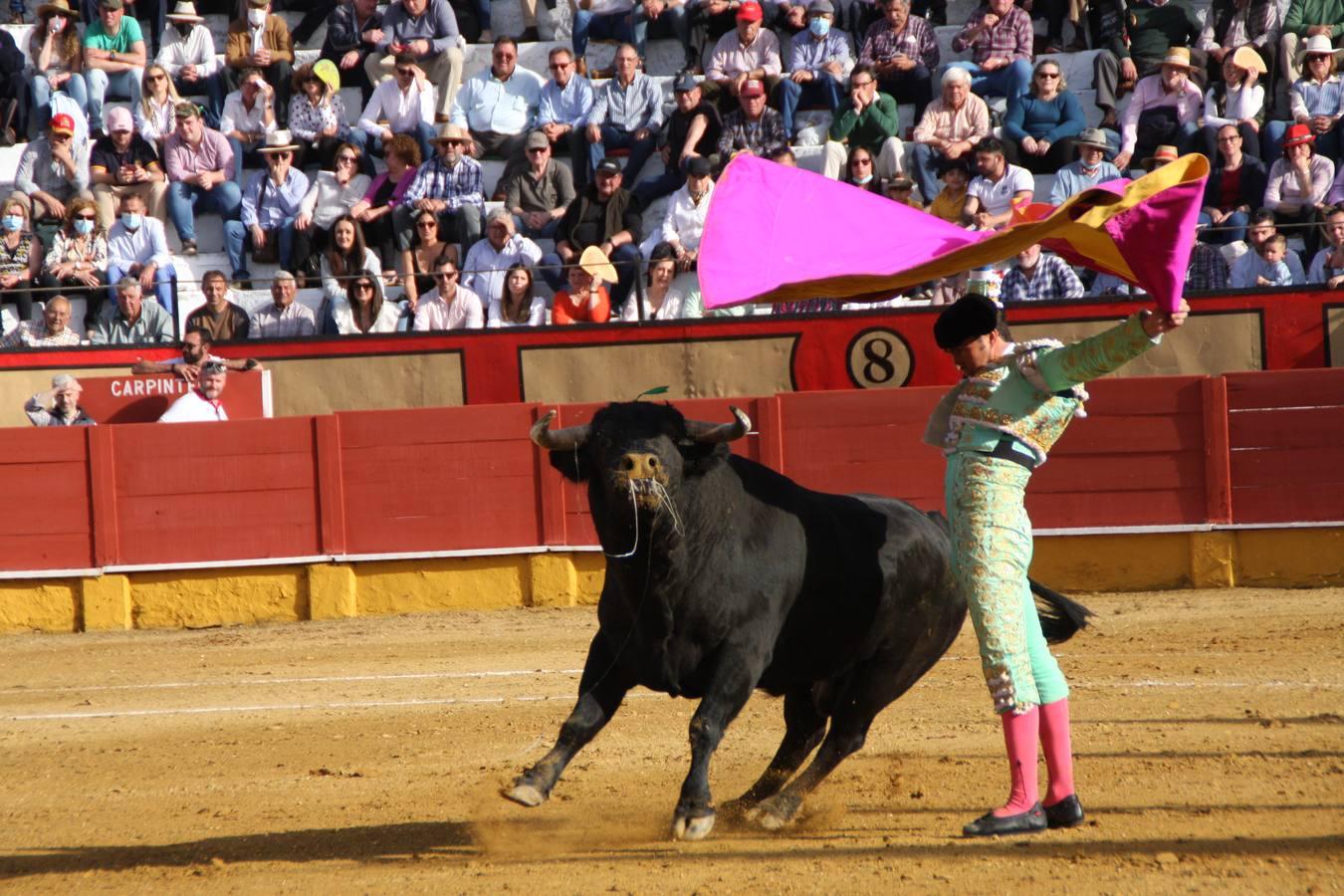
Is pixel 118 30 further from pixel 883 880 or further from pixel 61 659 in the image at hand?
pixel 883 880

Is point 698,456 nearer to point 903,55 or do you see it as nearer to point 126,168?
point 903,55

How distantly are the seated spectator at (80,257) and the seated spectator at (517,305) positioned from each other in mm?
2937

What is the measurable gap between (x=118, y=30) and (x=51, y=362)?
3.46 meters

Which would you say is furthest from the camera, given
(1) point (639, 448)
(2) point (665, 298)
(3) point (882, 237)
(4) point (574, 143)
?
(4) point (574, 143)

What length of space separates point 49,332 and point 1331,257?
876cm

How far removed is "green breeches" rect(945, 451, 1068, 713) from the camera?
154 inches

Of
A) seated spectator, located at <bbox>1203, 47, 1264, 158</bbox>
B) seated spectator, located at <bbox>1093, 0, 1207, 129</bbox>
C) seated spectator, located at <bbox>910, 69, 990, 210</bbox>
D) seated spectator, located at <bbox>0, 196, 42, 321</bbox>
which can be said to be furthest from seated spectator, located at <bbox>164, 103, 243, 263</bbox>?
seated spectator, located at <bbox>1203, 47, 1264, 158</bbox>

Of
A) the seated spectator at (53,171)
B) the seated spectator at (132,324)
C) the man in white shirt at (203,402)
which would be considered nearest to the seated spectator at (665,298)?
the man in white shirt at (203,402)

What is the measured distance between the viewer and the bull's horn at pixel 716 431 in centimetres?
412

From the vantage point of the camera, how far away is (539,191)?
466 inches

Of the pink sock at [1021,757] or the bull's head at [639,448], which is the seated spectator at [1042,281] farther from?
the pink sock at [1021,757]

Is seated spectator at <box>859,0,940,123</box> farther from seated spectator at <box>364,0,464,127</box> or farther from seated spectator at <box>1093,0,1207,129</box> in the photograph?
seated spectator at <box>364,0,464,127</box>

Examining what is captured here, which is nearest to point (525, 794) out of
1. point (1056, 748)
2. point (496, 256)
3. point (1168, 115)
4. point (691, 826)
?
point (691, 826)

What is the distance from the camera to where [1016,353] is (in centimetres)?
401
